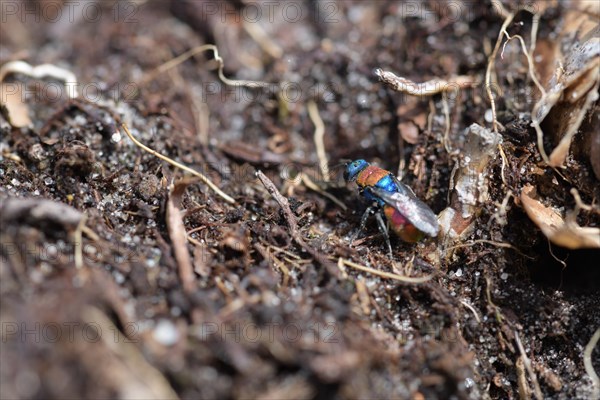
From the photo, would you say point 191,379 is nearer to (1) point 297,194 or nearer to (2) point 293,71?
(1) point 297,194

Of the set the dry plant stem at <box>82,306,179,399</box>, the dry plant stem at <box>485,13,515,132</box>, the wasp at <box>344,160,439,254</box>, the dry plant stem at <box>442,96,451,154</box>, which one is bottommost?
the dry plant stem at <box>82,306,179,399</box>

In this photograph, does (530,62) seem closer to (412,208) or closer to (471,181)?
(471,181)

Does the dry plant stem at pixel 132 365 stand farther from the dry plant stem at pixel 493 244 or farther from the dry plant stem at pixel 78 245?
the dry plant stem at pixel 493 244

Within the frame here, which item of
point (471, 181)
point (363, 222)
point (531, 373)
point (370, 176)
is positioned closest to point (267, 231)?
point (363, 222)

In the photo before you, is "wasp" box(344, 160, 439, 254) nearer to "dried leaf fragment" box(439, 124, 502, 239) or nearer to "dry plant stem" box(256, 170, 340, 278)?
"dried leaf fragment" box(439, 124, 502, 239)

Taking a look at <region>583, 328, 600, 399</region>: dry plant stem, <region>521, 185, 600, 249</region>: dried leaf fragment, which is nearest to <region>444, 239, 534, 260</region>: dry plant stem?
<region>521, 185, 600, 249</region>: dried leaf fragment

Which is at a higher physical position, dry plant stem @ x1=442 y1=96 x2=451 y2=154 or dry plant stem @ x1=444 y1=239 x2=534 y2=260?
dry plant stem @ x1=442 y1=96 x2=451 y2=154

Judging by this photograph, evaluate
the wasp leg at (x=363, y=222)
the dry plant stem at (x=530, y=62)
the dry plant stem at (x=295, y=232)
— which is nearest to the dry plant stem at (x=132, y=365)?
the dry plant stem at (x=295, y=232)
